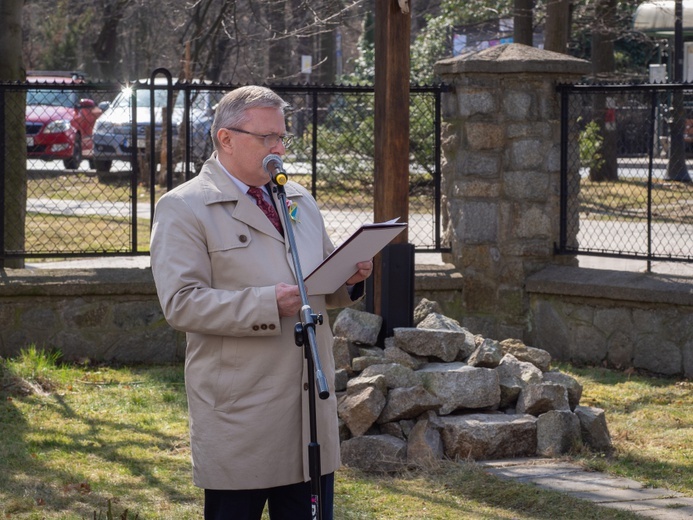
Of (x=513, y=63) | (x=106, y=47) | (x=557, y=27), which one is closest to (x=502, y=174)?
(x=513, y=63)

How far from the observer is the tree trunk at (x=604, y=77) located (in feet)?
41.9

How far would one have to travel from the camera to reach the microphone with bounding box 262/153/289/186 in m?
3.13

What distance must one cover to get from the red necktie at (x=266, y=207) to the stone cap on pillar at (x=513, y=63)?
485 cm

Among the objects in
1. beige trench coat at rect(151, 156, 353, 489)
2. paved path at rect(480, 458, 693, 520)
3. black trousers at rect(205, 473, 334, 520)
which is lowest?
paved path at rect(480, 458, 693, 520)

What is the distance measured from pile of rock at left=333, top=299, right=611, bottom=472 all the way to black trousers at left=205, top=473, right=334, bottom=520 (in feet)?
6.82

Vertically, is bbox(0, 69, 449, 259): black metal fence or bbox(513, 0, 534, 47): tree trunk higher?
bbox(513, 0, 534, 47): tree trunk

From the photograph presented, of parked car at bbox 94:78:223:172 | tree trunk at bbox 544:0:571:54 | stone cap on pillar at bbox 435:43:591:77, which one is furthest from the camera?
tree trunk at bbox 544:0:571:54

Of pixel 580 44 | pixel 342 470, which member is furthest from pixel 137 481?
pixel 580 44

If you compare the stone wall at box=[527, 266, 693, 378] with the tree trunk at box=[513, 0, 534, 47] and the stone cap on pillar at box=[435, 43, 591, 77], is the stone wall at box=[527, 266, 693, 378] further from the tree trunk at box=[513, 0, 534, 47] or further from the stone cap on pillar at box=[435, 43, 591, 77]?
the tree trunk at box=[513, 0, 534, 47]

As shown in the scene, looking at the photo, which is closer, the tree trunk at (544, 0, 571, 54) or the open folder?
the open folder

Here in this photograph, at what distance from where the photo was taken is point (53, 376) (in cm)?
727

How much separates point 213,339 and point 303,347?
27cm

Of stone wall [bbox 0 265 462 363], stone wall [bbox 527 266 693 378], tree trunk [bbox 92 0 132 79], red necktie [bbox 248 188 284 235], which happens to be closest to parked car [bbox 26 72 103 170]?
stone wall [bbox 0 265 462 363]

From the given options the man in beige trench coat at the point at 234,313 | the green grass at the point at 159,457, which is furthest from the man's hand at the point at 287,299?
the green grass at the point at 159,457
